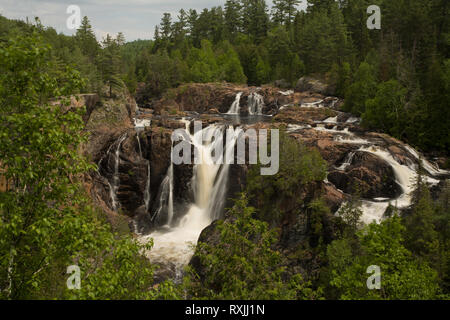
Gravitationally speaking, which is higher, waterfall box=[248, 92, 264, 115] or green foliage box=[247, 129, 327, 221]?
waterfall box=[248, 92, 264, 115]

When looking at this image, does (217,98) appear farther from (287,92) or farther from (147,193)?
(147,193)

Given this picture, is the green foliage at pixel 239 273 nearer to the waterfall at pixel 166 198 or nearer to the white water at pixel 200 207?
the white water at pixel 200 207

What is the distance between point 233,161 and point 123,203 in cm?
1056

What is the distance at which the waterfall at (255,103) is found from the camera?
198 feet

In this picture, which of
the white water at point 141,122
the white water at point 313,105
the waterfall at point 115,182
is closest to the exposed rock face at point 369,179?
the waterfall at point 115,182

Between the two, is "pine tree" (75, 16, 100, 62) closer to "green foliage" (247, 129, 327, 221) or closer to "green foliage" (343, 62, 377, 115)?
"green foliage" (343, 62, 377, 115)

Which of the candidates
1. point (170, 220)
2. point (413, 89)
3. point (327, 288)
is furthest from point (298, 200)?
point (413, 89)

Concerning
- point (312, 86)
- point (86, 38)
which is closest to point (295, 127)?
point (312, 86)

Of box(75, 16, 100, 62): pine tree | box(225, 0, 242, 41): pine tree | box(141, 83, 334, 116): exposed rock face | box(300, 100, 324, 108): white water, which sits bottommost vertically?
box(300, 100, 324, 108): white water

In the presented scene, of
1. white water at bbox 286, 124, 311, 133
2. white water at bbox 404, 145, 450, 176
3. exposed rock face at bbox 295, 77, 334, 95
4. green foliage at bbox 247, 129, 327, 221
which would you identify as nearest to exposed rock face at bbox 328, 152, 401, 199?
white water at bbox 404, 145, 450, 176

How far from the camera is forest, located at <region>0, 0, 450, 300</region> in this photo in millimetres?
8859

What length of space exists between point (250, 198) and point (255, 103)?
37.0 metres

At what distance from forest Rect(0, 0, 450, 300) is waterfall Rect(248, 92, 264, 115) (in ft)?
37.3
